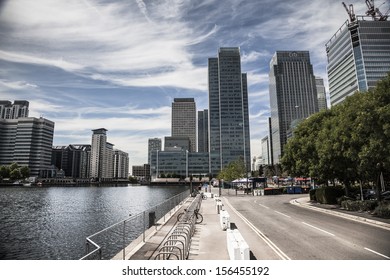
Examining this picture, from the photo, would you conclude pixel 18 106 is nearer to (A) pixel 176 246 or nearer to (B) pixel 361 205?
(A) pixel 176 246

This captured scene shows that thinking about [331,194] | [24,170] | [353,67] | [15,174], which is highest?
[353,67]

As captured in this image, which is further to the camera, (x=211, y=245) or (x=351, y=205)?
(x=351, y=205)

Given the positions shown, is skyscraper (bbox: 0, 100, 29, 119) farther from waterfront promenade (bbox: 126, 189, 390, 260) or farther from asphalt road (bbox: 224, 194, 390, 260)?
asphalt road (bbox: 224, 194, 390, 260)

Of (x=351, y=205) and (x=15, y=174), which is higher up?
(x=15, y=174)

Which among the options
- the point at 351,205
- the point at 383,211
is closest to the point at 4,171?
the point at 351,205

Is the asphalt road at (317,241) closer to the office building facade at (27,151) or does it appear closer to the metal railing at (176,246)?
the metal railing at (176,246)

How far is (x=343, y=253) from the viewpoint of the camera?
1086 cm

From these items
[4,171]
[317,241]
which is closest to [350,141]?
[317,241]

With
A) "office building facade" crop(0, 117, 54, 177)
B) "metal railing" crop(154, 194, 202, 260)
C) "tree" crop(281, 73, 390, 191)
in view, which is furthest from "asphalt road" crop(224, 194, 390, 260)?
"office building facade" crop(0, 117, 54, 177)

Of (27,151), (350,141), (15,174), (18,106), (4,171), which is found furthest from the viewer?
(4,171)

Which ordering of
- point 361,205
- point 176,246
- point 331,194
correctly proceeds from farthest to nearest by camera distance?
point 331,194, point 361,205, point 176,246
